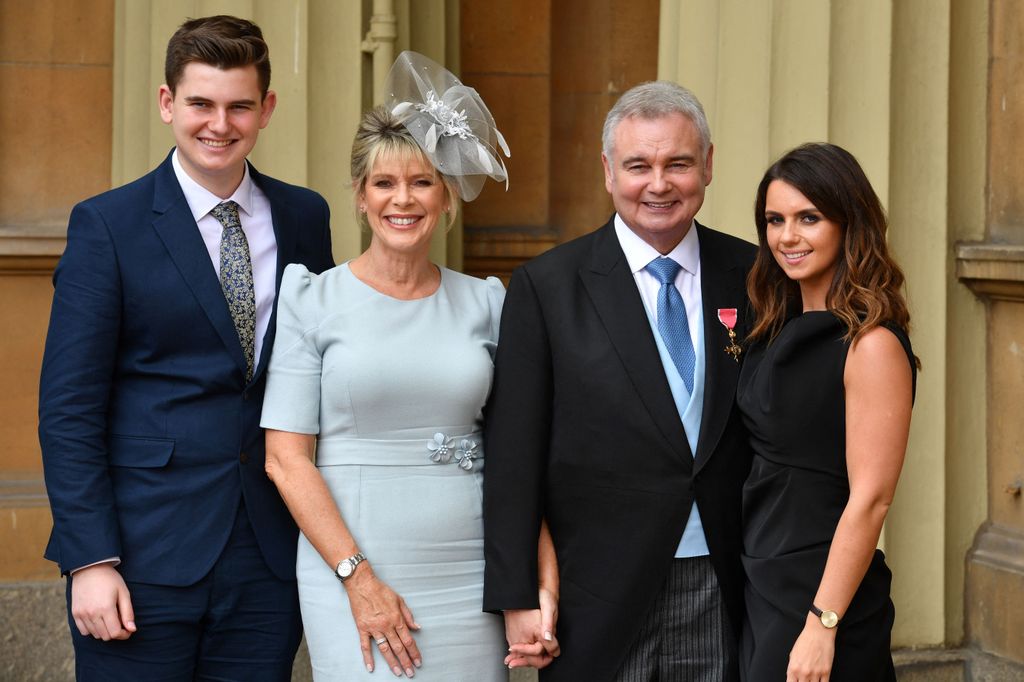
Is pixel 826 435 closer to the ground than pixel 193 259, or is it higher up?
closer to the ground

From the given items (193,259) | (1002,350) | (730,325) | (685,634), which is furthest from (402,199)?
(1002,350)

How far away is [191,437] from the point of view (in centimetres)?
300

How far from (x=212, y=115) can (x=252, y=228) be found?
1.05ft

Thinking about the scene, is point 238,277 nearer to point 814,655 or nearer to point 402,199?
point 402,199

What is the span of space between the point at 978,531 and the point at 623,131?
2536 millimetres

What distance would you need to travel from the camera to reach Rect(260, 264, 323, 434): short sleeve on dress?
9.77 ft

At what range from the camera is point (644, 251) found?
3098mm

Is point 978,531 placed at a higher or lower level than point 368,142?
lower

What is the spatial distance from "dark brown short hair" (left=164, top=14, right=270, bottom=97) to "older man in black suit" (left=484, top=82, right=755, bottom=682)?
0.84 metres

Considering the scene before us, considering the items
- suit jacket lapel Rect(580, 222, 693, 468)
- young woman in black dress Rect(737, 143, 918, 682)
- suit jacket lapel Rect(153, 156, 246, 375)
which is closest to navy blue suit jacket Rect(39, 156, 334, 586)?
suit jacket lapel Rect(153, 156, 246, 375)

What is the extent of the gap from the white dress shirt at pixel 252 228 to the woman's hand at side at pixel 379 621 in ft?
1.90

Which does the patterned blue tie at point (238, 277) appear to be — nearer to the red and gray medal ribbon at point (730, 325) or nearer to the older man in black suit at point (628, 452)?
the older man in black suit at point (628, 452)

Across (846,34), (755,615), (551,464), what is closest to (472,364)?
(551,464)

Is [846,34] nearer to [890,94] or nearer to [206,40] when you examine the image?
[890,94]
